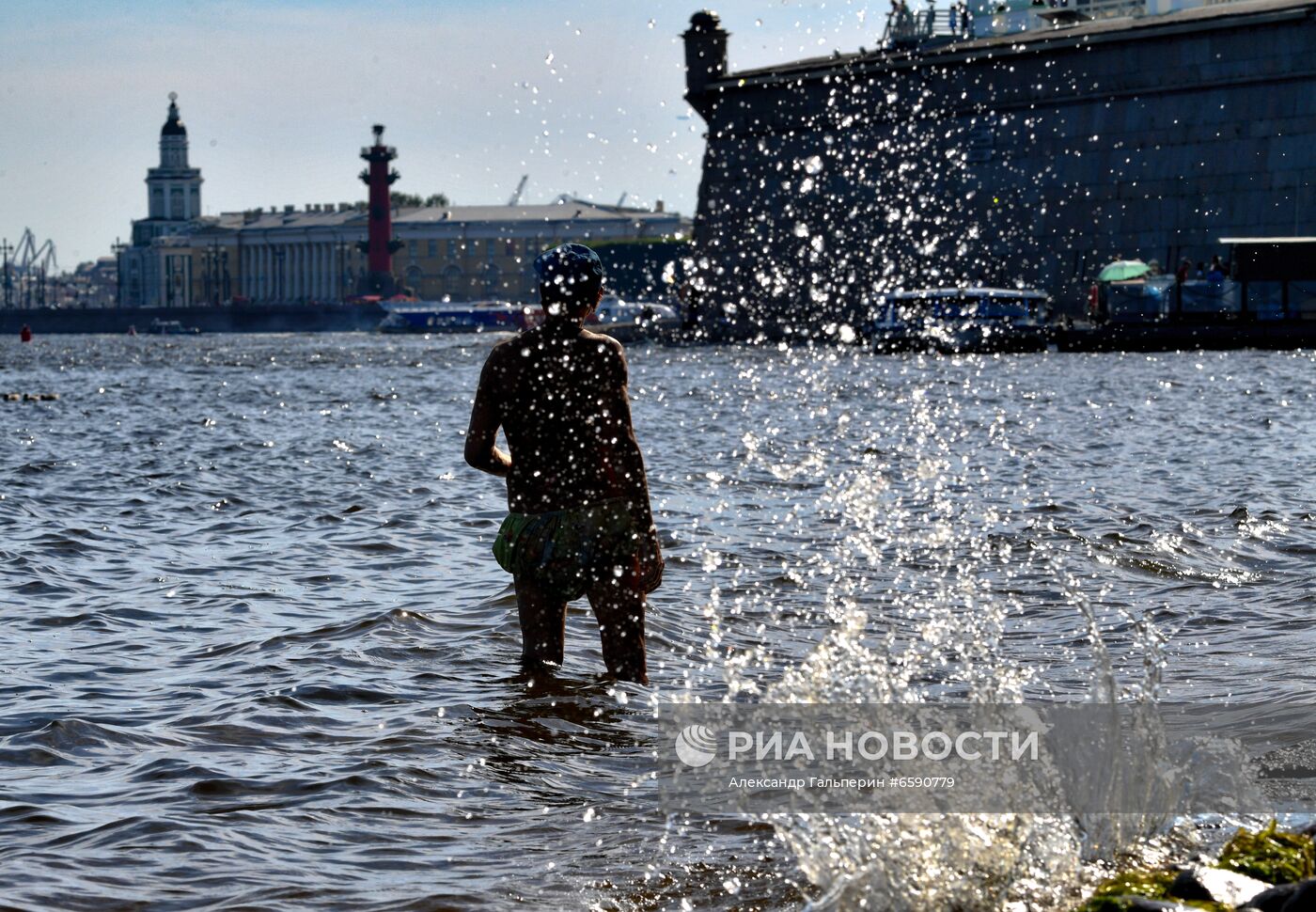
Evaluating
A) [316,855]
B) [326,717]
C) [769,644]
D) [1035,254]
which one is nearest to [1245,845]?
[316,855]

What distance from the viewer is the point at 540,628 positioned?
5.57m

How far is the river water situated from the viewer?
14.4ft

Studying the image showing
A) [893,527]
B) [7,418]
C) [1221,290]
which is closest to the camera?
[893,527]

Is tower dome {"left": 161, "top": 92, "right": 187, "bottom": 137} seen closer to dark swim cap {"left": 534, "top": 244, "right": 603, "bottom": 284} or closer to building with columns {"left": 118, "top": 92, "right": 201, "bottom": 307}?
building with columns {"left": 118, "top": 92, "right": 201, "bottom": 307}

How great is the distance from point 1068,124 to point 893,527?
44664 millimetres

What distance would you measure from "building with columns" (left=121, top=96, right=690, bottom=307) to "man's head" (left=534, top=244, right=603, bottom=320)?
119m

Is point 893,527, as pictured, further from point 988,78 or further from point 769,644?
point 988,78

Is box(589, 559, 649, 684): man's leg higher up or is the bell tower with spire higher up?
the bell tower with spire

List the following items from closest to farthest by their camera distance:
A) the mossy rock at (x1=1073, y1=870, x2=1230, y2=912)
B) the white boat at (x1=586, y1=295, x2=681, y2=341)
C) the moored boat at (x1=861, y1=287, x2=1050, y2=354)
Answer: the mossy rock at (x1=1073, y1=870, x2=1230, y2=912)
the moored boat at (x1=861, y1=287, x2=1050, y2=354)
the white boat at (x1=586, y1=295, x2=681, y2=341)

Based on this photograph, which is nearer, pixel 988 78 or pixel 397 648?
pixel 397 648

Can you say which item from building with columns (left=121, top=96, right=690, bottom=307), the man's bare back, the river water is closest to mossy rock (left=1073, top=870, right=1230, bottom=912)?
the river water

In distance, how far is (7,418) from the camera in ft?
85.3

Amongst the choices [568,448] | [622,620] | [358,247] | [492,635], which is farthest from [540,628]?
[358,247]

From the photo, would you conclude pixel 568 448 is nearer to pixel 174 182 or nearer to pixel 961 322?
pixel 961 322
